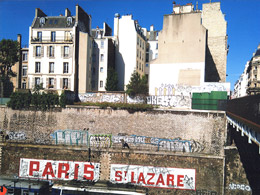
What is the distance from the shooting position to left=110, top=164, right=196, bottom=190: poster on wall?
24891 millimetres

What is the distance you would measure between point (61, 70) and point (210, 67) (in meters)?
24.5

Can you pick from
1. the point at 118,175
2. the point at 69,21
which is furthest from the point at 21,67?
the point at 118,175

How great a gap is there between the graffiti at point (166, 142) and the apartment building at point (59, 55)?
1287 centimetres

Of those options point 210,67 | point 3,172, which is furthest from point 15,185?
point 210,67

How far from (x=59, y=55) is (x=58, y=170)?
1770cm

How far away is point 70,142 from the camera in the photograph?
28.9m

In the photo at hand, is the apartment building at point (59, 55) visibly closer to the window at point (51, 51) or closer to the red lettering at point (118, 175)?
the window at point (51, 51)

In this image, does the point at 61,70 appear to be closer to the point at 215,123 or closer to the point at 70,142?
the point at 70,142

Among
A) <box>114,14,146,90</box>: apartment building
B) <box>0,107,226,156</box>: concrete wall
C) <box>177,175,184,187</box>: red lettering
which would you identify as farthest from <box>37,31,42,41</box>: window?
<box>177,175,184,187</box>: red lettering

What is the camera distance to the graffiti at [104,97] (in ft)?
108

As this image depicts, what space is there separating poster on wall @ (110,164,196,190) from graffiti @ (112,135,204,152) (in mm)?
2741

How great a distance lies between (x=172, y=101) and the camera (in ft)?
102

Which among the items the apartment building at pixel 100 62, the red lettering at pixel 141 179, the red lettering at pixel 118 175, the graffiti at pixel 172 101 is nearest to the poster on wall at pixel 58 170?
the red lettering at pixel 118 175

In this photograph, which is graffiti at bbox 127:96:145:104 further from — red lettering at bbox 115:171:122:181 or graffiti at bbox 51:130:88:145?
red lettering at bbox 115:171:122:181
